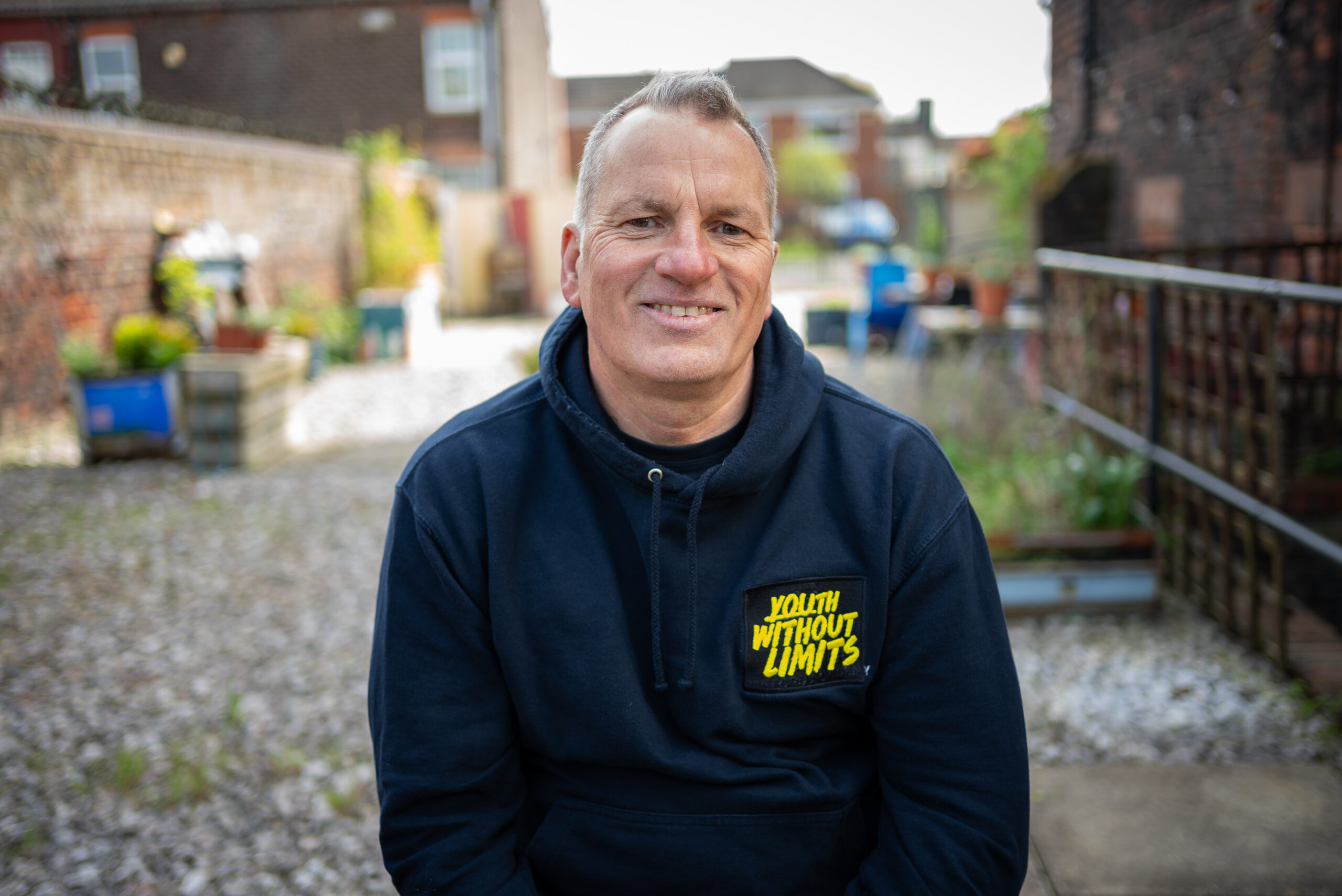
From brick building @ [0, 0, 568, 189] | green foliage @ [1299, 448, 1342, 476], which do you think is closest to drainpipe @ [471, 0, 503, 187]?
brick building @ [0, 0, 568, 189]

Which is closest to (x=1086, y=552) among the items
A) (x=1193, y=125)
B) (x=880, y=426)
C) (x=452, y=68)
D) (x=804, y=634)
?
(x=880, y=426)

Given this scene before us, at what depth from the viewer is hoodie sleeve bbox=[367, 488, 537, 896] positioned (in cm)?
161

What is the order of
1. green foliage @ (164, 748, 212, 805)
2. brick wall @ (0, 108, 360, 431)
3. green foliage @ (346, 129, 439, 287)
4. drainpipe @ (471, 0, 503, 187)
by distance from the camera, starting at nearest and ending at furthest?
green foliage @ (164, 748, 212, 805), brick wall @ (0, 108, 360, 431), green foliage @ (346, 129, 439, 287), drainpipe @ (471, 0, 503, 187)

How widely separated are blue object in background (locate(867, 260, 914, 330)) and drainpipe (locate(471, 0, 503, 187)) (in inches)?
393

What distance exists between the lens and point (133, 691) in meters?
3.48

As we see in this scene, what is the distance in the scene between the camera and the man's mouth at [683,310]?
5.43 feet

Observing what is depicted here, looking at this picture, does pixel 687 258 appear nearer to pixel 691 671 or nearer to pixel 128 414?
pixel 691 671

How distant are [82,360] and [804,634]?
6102 mm

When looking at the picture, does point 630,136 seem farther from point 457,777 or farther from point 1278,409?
point 1278,409

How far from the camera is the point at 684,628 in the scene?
165 centimetres

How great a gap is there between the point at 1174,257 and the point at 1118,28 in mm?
2459

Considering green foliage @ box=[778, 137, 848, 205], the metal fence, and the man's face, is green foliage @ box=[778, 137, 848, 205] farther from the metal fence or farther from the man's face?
the man's face

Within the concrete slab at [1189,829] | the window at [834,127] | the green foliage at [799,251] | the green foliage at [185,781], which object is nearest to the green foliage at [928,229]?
the green foliage at [799,251]

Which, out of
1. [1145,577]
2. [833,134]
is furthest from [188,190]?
[833,134]
